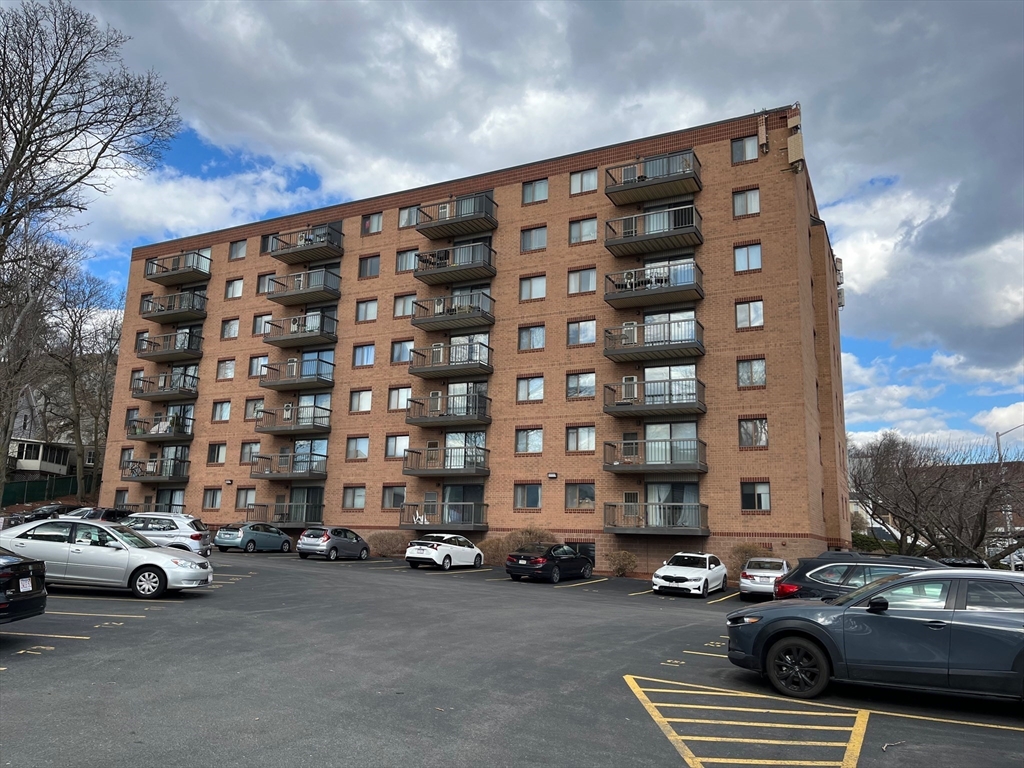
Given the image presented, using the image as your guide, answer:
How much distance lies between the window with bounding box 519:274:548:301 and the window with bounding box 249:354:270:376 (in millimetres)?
16075

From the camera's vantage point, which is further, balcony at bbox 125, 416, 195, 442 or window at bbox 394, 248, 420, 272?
balcony at bbox 125, 416, 195, 442

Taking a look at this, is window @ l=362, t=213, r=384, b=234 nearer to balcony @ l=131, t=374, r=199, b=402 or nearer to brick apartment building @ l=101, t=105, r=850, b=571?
brick apartment building @ l=101, t=105, r=850, b=571

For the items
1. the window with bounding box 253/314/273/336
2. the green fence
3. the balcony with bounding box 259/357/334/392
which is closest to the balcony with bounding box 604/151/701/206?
the balcony with bounding box 259/357/334/392

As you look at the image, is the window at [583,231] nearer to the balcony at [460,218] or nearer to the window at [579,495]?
the balcony at [460,218]

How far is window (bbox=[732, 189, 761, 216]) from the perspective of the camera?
102 feet

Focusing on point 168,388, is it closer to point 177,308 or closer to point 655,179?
point 177,308

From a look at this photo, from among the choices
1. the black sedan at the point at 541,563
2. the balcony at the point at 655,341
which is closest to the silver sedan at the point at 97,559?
the black sedan at the point at 541,563

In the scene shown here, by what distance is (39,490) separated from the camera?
56.8m

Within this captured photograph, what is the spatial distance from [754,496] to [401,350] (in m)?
18.9

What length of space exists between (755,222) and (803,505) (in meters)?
11.8

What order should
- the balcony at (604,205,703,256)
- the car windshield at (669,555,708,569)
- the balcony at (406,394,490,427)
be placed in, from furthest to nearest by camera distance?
the balcony at (406,394,490,427) < the balcony at (604,205,703,256) < the car windshield at (669,555,708,569)

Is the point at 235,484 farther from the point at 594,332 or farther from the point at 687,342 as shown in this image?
the point at 687,342

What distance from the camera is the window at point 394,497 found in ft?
119

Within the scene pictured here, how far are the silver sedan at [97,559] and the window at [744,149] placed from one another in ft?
88.4
